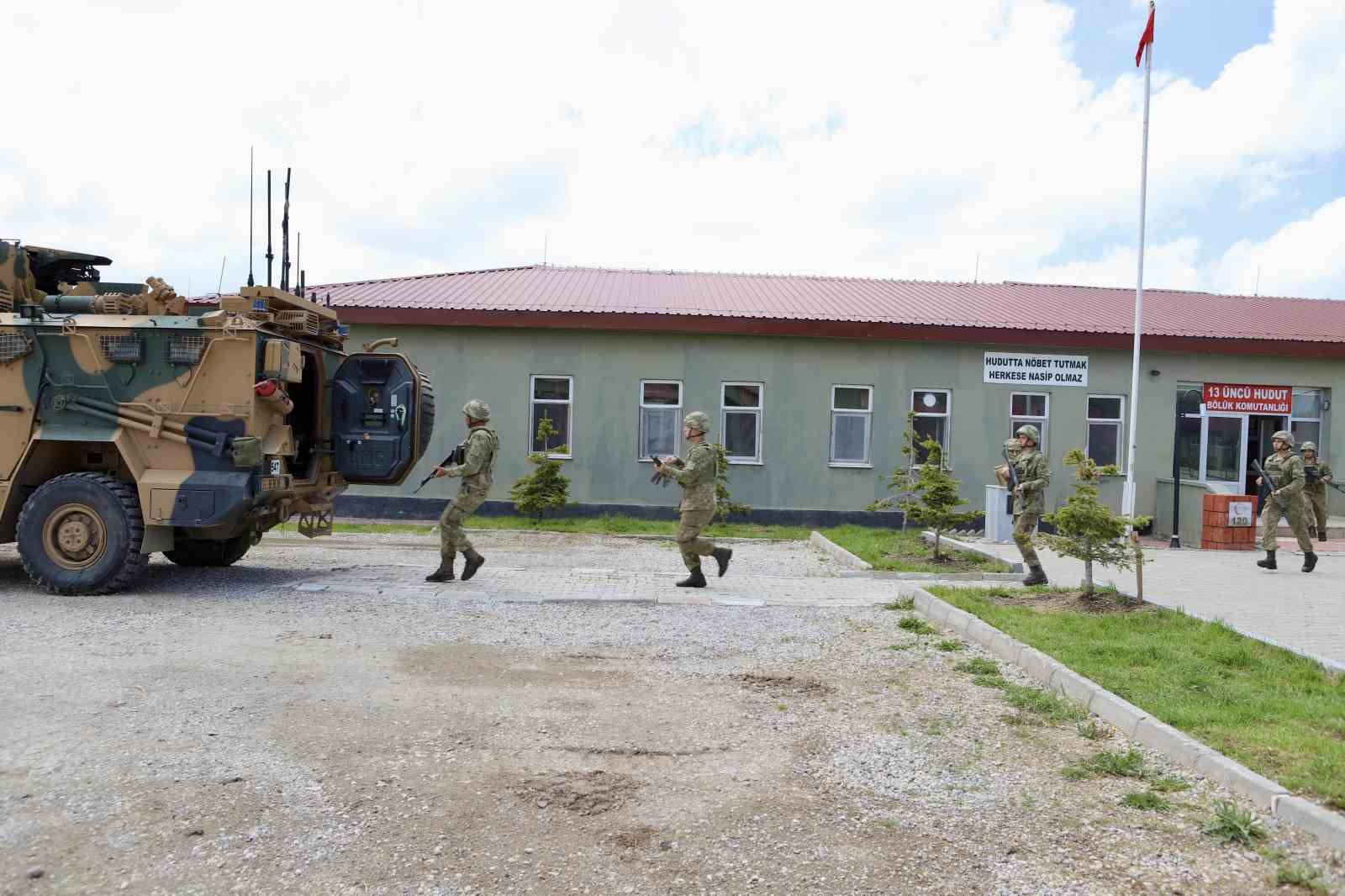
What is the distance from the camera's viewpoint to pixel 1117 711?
5.46 metres

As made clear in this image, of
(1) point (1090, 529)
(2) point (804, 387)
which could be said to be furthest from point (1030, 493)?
(2) point (804, 387)

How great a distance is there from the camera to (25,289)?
9.80 m

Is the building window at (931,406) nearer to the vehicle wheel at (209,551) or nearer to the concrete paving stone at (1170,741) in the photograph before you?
the vehicle wheel at (209,551)

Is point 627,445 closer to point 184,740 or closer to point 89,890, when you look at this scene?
point 184,740

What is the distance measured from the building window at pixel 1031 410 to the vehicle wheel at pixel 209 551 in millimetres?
13088

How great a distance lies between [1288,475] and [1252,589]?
7.72ft

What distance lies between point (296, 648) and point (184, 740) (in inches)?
82.9

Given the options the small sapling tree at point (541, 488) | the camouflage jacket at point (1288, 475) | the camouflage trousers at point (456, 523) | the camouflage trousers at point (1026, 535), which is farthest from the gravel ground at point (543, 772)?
the small sapling tree at point (541, 488)

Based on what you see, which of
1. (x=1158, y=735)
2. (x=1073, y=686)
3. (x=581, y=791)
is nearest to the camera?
(x=581, y=791)

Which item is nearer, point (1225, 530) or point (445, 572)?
point (445, 572)

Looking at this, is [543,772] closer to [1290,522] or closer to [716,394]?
[1290,522]

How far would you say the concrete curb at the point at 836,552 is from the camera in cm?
1209

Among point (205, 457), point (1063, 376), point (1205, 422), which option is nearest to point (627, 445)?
point (1063, 376)

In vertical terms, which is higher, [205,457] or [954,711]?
[205,457]
